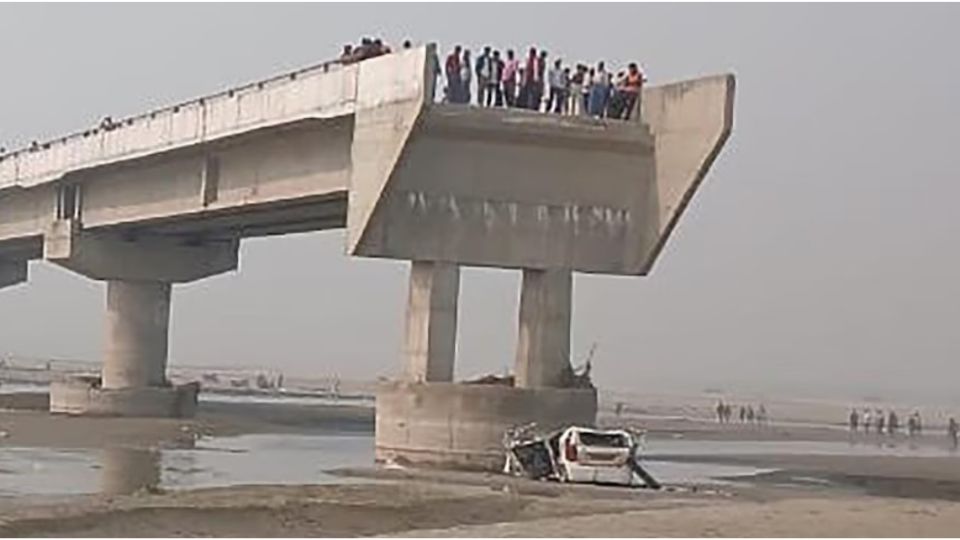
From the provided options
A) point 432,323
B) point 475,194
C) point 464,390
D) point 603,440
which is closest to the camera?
point 603,440

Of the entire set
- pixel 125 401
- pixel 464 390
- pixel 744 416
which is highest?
pixel 464 390

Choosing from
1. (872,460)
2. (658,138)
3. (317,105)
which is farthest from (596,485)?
(872,460)

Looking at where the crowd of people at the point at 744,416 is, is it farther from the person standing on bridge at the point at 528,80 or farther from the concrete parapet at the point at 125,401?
the person standing on bridge at the point at 528,80

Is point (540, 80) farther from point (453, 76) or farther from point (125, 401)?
point (125, 401)

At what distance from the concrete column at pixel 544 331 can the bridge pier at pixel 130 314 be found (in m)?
22.0

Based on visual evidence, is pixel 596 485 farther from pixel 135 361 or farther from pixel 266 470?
pixel 135 361

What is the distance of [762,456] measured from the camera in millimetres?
51125

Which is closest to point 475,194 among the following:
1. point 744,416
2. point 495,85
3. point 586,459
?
point 495,85

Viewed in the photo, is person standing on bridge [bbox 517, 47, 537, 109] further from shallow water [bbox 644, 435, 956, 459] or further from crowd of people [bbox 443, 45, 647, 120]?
shallow water [bbox 644, 435, 956, 459]

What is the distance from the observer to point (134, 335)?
53125 millimetres

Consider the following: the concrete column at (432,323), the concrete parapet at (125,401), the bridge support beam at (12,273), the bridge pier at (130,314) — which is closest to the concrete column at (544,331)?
the concrete column at (432,323)

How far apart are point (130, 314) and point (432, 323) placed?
22727mm

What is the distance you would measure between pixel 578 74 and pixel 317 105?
18.3ft

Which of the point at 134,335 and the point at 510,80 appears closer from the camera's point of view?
the point at 510,80
